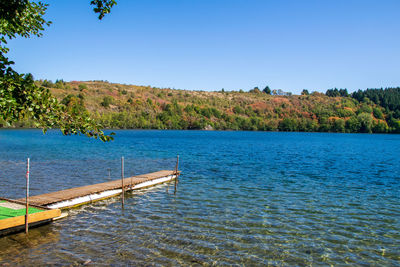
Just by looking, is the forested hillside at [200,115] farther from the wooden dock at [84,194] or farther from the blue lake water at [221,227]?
the blue lake water at [221,227]

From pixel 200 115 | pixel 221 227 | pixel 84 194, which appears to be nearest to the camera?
pixel 221 227

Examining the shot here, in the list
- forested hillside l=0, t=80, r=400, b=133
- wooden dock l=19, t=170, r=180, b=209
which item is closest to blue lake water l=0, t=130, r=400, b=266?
wooden dock l=19, t=170, r=180, b=209

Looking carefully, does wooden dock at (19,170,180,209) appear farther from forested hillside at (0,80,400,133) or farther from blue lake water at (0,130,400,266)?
forested hillside at (0,80,400,133)

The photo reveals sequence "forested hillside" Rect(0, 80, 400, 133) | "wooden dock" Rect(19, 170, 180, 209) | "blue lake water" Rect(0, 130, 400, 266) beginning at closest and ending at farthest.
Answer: "blue lake water" Rect(0, 130, 400, 266) < "wooden dock" Rect(19, 170, 180, 209) < "forested hillside" Rect(0, 80, 400, 133)

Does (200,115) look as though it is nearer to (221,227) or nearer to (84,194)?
(84,194)

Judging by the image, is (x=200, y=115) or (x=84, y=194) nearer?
(x=84, y=194)

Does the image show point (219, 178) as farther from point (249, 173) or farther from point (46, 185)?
point (46, 185)

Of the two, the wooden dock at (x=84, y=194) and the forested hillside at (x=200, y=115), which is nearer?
the wooden dock at (x=84, y=194)

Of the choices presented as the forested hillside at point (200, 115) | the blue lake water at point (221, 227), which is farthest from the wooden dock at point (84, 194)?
the forested hillside at point (200, 115)

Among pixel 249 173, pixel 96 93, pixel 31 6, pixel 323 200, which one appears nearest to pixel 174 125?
pixel 96 93

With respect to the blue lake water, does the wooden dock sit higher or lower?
higher

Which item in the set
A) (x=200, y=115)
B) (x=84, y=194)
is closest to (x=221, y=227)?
(x=84, y=194)

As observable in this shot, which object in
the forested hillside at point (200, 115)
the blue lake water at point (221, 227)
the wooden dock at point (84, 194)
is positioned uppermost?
the forested hillside at point (200, 115)

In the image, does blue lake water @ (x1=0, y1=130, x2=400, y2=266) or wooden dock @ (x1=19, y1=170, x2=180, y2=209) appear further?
wooden dock @ (x1=19, y1=170, x2=180, y2=209)
